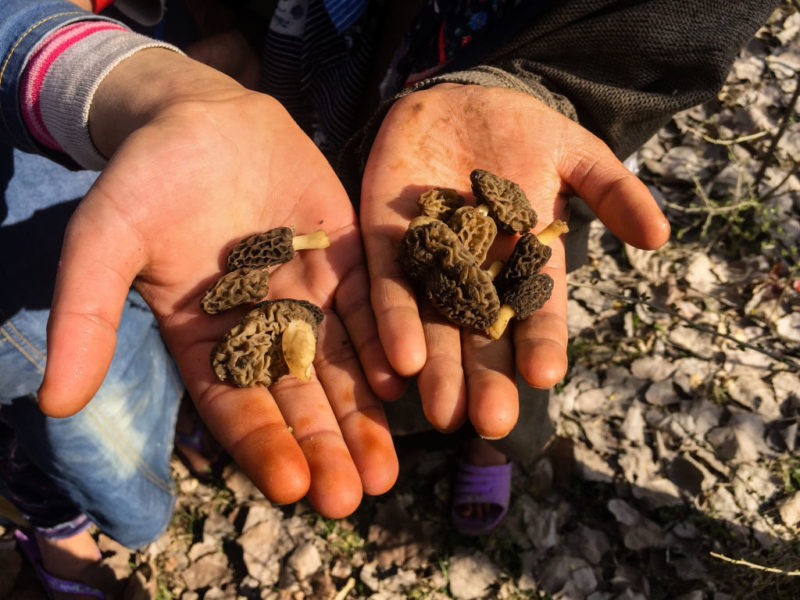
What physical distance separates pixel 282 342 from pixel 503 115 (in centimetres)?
180

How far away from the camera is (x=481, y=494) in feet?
15.7

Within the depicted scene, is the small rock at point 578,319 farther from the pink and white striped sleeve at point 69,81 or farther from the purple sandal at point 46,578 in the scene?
the purple sandal at point 46,578

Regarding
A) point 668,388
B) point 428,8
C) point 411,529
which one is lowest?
point 411,529

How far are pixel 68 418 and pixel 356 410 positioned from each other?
7.06 ft

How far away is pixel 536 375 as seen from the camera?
2859 millimetres

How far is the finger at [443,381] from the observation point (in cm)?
283

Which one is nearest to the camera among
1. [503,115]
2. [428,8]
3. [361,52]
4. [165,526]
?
[503,115]

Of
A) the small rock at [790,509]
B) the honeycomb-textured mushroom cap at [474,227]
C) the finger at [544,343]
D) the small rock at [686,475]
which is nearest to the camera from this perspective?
the finger at [544,343]

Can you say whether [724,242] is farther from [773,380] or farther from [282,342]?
[282,342]

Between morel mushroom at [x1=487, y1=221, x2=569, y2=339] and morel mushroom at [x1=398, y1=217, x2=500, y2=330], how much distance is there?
0.06 m

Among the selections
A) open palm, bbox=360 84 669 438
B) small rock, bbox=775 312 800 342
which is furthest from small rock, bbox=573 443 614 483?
open palm, bbox=360 84 669 438

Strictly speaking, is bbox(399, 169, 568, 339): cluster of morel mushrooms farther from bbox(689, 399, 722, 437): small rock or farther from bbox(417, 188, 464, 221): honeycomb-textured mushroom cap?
bbox(689, 399, 722, 437): small rock

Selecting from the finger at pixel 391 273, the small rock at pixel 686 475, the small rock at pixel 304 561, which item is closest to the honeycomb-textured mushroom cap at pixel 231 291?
the finger at pixel 391 273

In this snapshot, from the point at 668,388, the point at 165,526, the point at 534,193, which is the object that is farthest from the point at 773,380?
the point at 165,526
